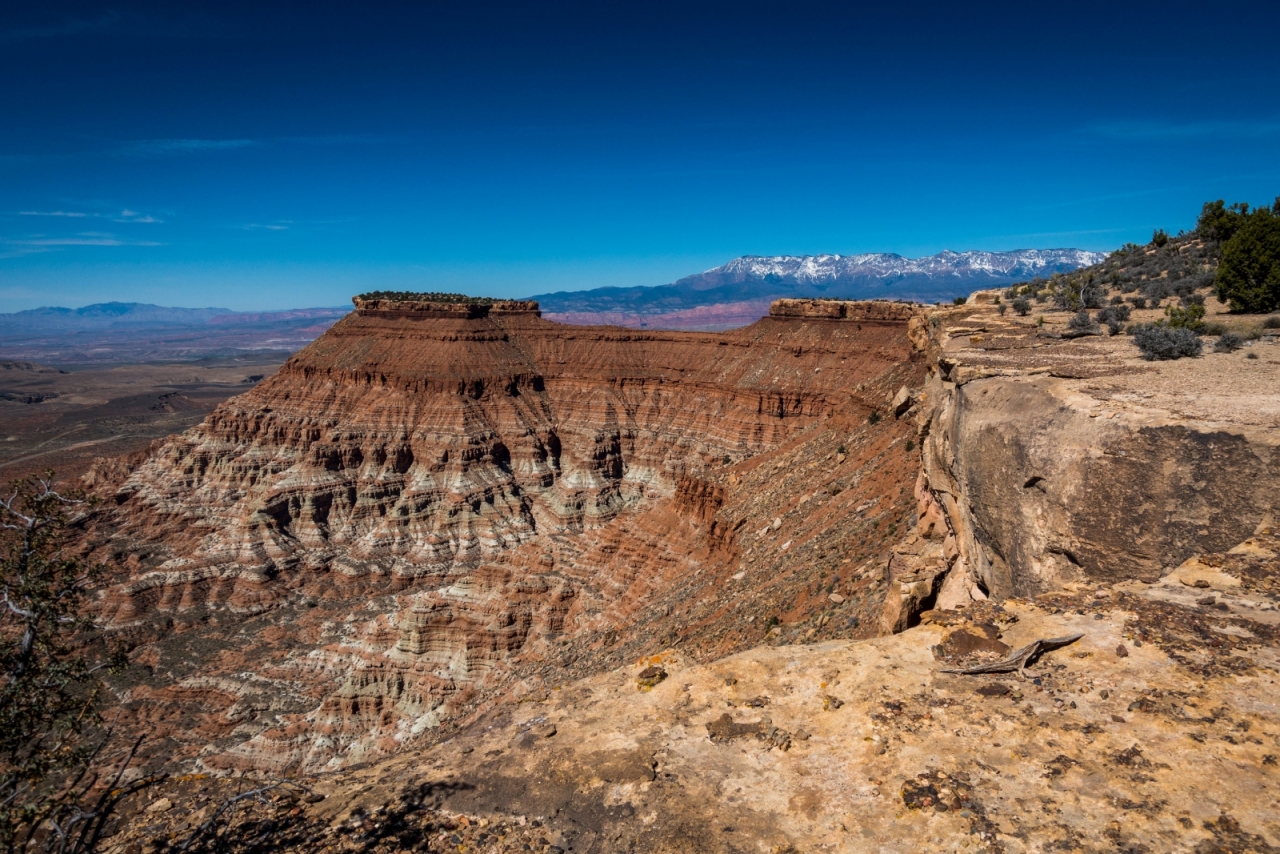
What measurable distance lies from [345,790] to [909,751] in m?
8.04

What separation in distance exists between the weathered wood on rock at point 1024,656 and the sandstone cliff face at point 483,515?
5.37 metres

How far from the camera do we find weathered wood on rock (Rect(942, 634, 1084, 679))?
8.43 m

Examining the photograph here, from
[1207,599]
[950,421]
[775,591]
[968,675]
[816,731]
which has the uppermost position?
[950,421]

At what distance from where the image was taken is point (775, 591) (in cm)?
1991

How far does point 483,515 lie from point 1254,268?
52.2 m

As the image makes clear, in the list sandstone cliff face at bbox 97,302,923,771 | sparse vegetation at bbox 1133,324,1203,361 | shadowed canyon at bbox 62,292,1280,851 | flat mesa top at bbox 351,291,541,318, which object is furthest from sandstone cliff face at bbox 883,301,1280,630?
flat mesa top at bbox 351,291,541,318

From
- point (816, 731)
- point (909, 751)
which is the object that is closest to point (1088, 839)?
point (909, 751)

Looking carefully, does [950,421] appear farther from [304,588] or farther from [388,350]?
[388,350]

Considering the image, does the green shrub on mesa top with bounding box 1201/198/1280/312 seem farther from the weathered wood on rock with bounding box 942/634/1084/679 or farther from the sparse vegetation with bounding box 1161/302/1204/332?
the weathered wood on rock with bounding box 942/634/1084/679

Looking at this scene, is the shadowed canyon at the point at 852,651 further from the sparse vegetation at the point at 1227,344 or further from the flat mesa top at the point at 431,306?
the flat mesa top at the point at 431,306

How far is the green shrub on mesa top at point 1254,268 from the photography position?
58.2 feet

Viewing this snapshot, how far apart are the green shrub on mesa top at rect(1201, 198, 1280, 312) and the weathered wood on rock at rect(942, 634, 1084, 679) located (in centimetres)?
1617

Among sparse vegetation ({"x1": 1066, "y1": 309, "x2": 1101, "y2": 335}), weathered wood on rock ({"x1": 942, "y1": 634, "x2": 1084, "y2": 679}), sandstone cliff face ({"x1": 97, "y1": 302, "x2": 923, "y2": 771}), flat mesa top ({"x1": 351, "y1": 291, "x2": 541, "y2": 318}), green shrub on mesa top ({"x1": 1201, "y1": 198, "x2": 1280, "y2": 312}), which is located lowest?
sandstone cliff face ({"x1": 97, "y1": 302, "x2": 923, "y2": 771})

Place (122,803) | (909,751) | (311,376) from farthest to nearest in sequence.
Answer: (311,376), (122,803), (909,751)
